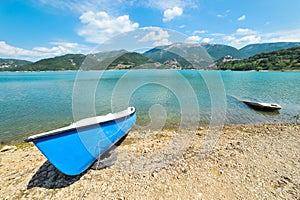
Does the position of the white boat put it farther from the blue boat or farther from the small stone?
the small stone

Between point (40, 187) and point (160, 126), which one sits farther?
point (160, 126)

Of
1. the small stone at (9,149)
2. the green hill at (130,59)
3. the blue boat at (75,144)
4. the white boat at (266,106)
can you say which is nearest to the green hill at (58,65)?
the green hill at (130,59)

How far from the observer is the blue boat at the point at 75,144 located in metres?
4.45

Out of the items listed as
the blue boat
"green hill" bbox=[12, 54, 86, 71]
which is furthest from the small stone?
"green hill" bbox=[12, 54, 86, 71]

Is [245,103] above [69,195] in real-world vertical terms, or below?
below

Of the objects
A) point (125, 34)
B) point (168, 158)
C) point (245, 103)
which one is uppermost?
point (125, 34)

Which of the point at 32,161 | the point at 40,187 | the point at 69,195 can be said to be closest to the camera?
the point at 69,195

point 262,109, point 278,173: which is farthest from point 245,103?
point 278,173

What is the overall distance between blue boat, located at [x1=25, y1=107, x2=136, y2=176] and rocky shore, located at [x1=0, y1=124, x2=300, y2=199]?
1.83ft

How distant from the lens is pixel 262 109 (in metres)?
15.9

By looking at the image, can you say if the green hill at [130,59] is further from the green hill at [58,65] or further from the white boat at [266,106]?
the green hill at [58,65]

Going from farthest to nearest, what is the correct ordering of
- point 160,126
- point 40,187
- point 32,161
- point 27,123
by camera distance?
point 27,123 → point 160,126 → point 32,161 → point 40,187

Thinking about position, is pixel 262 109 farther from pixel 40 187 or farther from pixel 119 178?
pixel 40 187

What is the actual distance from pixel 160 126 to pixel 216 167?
6.13 m
